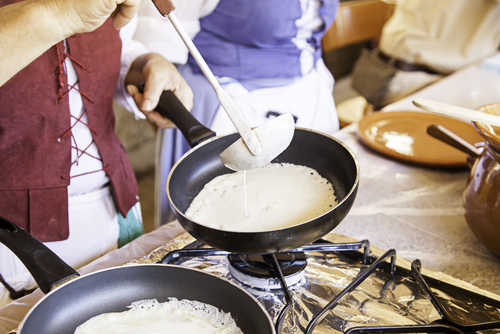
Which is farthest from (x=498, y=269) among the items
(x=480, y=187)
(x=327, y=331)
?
(x=327, y=331)

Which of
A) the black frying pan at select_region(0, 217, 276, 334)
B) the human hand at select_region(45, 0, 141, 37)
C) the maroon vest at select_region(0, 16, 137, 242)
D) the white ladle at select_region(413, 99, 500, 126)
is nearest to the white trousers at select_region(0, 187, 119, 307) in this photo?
the maroon vest at select_region(0, 16, 137, 242)

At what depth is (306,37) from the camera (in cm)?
154

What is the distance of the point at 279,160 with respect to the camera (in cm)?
91

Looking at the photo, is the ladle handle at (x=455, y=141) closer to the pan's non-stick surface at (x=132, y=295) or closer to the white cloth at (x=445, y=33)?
the pan's non-stick surface at (x=132, y=295)

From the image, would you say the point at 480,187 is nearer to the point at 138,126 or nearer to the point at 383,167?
the point at 383,167

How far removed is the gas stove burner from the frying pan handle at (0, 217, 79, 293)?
262 millimetres

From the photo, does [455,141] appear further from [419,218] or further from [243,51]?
[243,51]

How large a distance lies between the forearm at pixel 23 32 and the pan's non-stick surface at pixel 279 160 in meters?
0.29

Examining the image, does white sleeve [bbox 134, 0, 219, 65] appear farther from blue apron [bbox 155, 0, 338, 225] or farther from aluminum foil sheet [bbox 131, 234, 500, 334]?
aluminum foil sheet [bbox 131, 234, 500, 334]

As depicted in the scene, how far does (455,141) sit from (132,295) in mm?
719

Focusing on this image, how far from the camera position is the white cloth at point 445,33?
92.0 inches

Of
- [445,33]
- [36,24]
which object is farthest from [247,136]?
[445,33]

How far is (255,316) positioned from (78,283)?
25 cm

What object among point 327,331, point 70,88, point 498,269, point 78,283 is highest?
point 70,88
